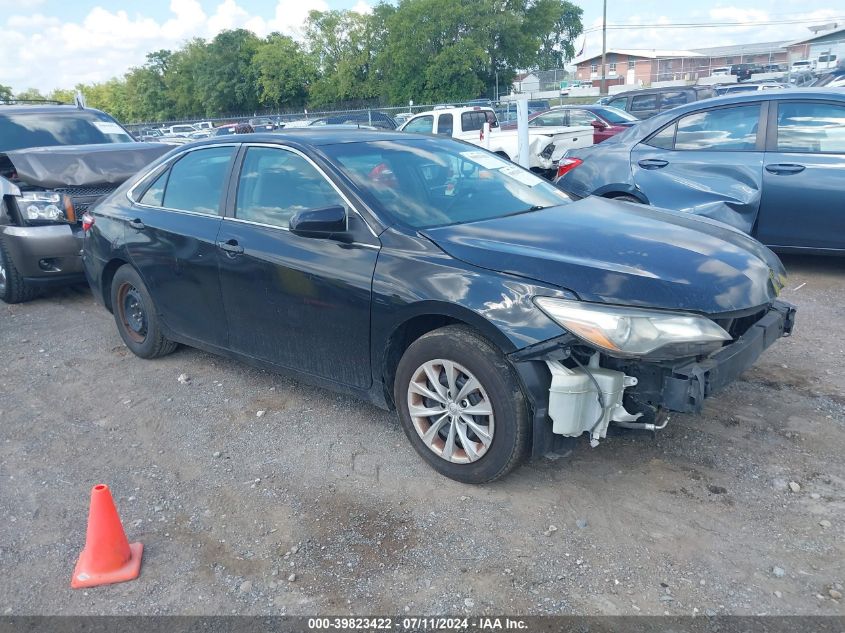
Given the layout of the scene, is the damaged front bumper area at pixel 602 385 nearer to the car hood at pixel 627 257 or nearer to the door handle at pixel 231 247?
the car hood at pixel 627 257

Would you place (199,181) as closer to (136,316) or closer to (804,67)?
(136,316)

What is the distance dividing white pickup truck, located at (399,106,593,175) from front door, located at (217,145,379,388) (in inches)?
310

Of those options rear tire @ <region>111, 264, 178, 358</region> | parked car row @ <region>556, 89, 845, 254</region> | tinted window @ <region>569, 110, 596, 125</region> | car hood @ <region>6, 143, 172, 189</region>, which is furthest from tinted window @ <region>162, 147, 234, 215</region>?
tinted window @ <region>569, 110, 596, 125</region>

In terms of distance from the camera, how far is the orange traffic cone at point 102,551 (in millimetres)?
2822

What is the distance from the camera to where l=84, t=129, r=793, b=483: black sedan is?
9.66 ft

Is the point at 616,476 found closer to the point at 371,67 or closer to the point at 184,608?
the point at 184,608

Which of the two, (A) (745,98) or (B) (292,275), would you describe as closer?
(B) (292,275)

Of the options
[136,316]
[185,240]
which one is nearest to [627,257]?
[185,240]

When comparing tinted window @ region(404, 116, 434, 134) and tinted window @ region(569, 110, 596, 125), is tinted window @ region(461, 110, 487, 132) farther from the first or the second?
tinted window @ region(569, 110, 596, 125)

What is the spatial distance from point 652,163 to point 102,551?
563 cm

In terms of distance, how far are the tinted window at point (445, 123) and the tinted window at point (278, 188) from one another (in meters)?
12.2

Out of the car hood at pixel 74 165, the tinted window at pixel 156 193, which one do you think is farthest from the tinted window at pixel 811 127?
the car hood at pixel 74 165

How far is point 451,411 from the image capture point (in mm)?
3303

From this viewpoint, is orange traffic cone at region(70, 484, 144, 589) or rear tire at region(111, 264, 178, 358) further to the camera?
rear tire at region(111, 264, 178, 358)
